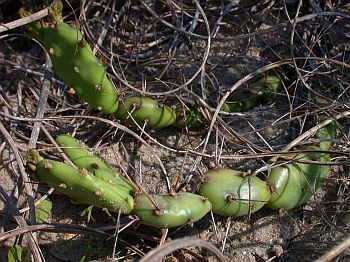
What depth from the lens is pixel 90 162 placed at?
176 centimetres

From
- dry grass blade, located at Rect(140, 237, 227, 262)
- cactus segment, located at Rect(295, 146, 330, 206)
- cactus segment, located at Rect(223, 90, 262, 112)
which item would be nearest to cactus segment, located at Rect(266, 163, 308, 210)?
cactus segment, located at Rect(295, 146, 330, 206)

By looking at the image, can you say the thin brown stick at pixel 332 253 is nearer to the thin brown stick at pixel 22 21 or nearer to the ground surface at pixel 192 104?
the ground surface at pixel 192 104

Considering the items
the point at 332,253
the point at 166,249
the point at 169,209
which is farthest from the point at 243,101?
the point at 166,249

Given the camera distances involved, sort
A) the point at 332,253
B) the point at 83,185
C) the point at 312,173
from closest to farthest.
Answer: the point at 332,253
the point at 83,185
the point at 312,173

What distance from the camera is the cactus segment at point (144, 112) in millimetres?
1914

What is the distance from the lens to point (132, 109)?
6.27 feet

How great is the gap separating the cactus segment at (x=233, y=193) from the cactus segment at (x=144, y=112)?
0.29m

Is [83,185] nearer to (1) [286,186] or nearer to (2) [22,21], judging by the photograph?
(1) [286,186]

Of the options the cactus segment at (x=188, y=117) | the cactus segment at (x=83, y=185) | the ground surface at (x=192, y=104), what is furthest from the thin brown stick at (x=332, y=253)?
the cactus segment at (x=188, y=117)

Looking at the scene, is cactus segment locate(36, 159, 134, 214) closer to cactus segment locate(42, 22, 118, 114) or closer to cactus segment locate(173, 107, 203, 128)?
cactus segment locate(42, 22, 118, 114)

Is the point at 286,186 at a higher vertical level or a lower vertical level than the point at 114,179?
lower

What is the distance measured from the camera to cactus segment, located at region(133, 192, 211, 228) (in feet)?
5.37

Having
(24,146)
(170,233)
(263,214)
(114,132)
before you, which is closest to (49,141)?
(24,146)

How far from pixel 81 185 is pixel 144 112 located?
424mm
